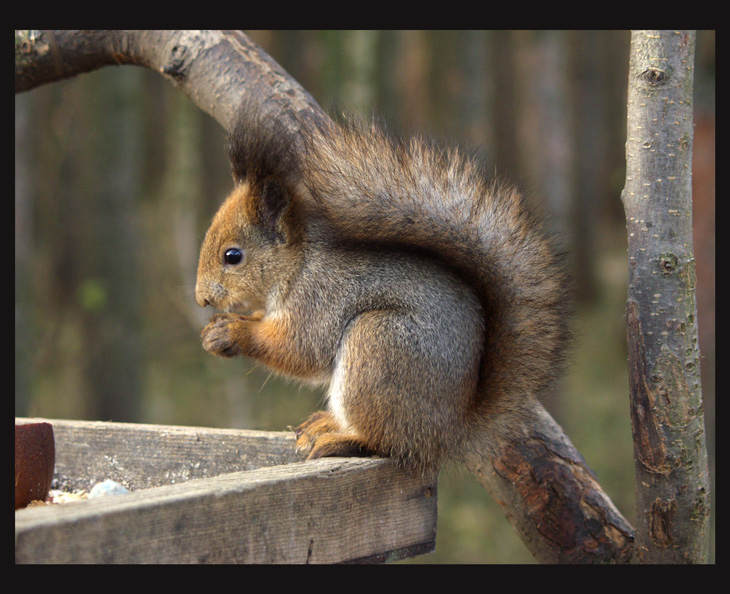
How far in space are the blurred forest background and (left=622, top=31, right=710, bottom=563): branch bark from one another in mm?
243

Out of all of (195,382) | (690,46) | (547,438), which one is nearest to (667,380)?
(547,438)

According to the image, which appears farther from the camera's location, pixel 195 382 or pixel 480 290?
pixel 195 382

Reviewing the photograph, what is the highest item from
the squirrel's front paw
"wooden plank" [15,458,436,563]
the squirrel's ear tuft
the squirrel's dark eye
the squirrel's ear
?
the squirrel's ear tuft

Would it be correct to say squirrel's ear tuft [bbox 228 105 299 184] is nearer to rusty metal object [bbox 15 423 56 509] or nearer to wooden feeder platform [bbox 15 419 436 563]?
wooden feeder platform [bbox 15 419 436 563]

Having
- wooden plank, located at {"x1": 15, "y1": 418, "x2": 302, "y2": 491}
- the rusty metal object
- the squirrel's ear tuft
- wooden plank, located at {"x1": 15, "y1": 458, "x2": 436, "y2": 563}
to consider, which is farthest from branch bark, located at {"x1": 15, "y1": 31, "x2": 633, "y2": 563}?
the rusty metal object

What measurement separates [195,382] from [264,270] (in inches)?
230

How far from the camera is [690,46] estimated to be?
6.22 ft

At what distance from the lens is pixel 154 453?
2.11m

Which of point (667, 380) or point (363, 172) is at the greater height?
point (363, 172)

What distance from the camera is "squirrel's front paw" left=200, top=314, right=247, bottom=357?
2.19 meters

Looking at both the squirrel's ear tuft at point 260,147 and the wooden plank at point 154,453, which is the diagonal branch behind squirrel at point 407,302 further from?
the wooden plank at point 154,453

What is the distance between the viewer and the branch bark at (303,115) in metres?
2.14

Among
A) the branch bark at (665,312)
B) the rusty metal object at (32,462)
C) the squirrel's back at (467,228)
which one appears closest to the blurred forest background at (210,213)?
the squirrel's back at (467,228)

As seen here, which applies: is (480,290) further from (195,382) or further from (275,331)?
(195,382)
